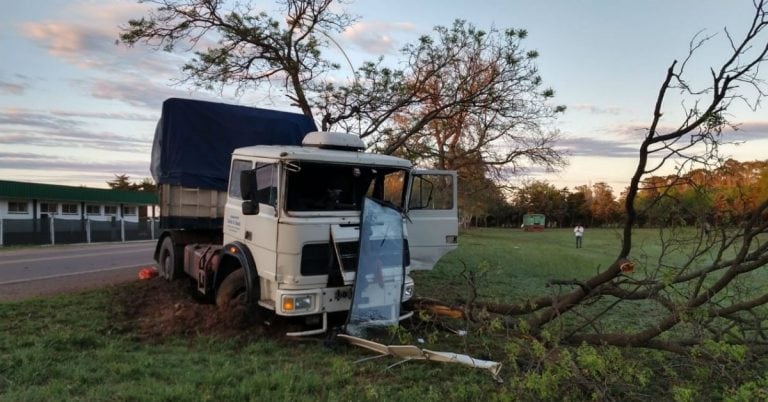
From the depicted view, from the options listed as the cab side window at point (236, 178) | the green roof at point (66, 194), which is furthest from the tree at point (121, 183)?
the cab side window at point (236, 178)

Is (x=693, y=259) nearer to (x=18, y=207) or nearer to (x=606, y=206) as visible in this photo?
(x=606, y=206)

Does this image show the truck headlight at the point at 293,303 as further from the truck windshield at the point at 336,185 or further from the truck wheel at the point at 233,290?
the truck wheel at the point at 233,290

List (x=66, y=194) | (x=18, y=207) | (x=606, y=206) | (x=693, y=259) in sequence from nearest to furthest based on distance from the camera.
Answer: (x=693, y=259) < (x=606, y=206) < (x=18, y=207) < (x=66, y=194)

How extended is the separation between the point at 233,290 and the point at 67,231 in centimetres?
2504

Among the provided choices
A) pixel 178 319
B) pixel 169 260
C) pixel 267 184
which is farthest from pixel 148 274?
pixel 267 184

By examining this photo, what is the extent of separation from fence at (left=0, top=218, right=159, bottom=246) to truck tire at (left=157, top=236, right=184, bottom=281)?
18.9m

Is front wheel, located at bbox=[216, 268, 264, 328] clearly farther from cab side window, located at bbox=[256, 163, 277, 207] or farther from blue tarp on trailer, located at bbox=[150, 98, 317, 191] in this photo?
blue tarp on trailer, located at bbox=[150, 98, 317, 191]

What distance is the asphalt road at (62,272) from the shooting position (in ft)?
36.7

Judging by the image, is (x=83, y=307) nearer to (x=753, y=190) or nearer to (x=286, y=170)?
(x=286, y=170)

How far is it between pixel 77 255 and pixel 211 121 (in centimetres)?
1246

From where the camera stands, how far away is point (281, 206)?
675 centimetres

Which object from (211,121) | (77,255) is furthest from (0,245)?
(211,121)

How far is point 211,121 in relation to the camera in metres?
10.2

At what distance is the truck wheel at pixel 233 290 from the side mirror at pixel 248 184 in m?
1.04
